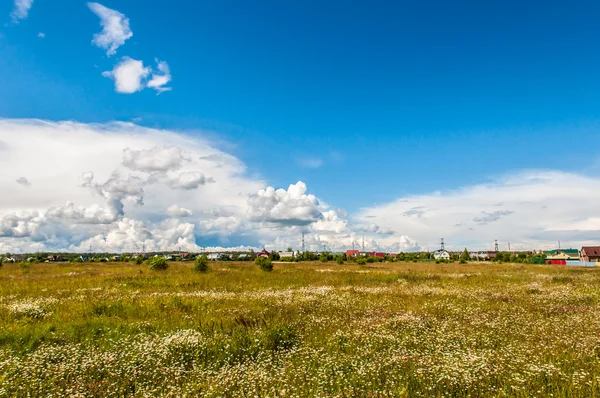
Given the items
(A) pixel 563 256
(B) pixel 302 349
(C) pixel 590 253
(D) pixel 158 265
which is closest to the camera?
(B) pixel 302 349

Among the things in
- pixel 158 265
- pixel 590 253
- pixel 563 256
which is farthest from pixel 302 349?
pixel 563 256

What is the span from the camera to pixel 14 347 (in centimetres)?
907

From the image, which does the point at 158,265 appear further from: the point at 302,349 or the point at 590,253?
the point at 590,253

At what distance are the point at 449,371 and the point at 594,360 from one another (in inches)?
141

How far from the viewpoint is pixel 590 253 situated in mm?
113500

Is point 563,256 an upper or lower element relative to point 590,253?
lower

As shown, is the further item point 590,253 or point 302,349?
point 590,253

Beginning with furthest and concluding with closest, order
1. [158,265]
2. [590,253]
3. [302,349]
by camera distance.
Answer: [590,253], [158,265], [302,349]

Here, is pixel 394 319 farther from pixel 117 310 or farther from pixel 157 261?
pixel 157 261

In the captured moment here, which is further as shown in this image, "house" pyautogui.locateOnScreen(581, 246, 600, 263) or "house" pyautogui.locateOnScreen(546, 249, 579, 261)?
"house" pyautogui.locateOnScreen(581, 246, 600, 263)

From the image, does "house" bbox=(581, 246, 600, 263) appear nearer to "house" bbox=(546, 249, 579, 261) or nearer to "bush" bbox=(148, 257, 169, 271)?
"house" bbox=(546, 249, 579, 261)

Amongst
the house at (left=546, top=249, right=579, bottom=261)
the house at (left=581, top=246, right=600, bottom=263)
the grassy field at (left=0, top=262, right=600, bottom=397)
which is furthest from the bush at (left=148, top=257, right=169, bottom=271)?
the house at (left=581, top=246, right=600, bottom=263)

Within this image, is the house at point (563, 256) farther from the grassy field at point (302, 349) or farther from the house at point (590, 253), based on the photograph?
the grassy field at point (302, 349)

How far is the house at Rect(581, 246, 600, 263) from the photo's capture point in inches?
4385
